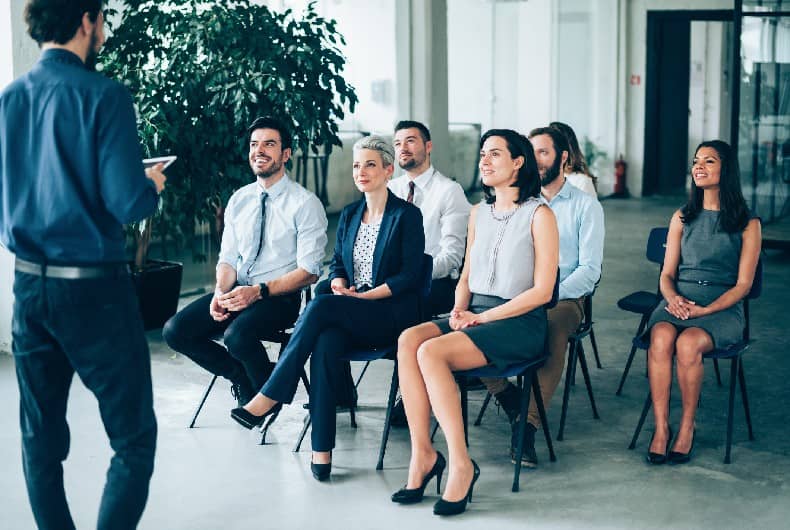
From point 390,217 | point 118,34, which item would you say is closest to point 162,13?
point 118,34

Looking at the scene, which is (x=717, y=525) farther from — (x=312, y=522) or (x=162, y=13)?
(x=162, y=13)

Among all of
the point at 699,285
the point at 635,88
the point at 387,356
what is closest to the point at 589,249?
the point at 699,285

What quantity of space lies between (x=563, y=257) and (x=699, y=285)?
0.62 metres

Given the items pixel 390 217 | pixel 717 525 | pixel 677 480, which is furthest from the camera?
pixel 390 217

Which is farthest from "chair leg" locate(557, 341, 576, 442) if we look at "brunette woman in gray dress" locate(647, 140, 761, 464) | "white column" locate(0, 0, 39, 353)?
"white column" locate(0, 0, 39, 353)

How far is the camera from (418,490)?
3.94 m

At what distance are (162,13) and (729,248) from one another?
362 centimetres

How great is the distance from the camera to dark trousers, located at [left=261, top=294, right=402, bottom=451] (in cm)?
419

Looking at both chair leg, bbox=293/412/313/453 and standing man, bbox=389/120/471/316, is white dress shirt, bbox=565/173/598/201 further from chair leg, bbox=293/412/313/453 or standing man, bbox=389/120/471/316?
chair leg, bbox=293/412/313/453

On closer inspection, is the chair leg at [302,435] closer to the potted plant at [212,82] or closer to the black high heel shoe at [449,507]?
the black high heel shoe at [449,507]

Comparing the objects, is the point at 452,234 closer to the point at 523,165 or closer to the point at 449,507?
the point at 523,165

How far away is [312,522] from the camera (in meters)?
3.77

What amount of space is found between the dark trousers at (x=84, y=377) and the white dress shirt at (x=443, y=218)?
88.3 inches

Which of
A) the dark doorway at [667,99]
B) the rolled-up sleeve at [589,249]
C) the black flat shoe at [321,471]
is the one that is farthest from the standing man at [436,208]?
the dark doorway at [667,99]
